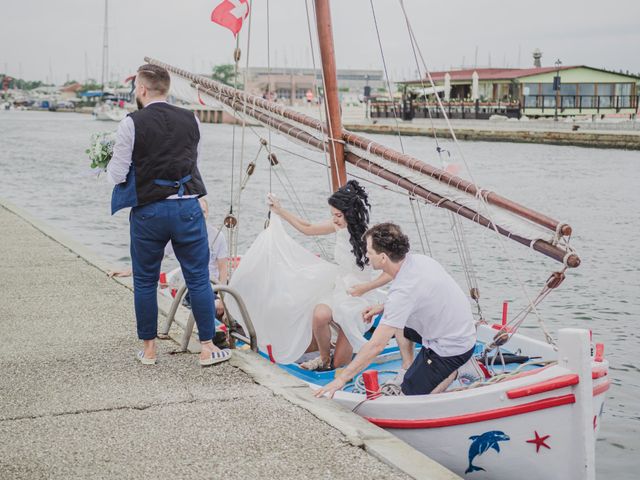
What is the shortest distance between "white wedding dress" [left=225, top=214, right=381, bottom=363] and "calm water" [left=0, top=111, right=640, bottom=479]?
805 mm

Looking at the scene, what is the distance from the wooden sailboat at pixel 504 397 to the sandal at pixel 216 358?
1.33 ft

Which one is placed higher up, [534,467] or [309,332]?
[309,332]

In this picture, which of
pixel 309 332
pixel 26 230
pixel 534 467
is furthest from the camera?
pixel 26 230

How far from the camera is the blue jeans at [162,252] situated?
587 cm

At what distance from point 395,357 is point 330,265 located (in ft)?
3.38

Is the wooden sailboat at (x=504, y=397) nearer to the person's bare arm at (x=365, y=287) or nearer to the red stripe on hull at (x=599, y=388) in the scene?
the red stripe on hull at (x=599, y=388)

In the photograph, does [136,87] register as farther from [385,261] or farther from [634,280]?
[634,280]

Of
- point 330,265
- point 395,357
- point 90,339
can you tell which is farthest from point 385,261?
point 90,339

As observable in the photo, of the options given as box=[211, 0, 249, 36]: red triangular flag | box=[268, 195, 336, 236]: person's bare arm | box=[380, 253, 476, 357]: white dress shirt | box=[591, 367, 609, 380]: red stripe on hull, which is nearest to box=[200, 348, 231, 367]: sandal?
box=[268, 195, 336, 236]: person's bare arm

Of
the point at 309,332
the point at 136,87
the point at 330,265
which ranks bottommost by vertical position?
the point at 309,332

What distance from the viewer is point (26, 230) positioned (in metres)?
13.9

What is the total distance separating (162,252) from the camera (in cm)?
605

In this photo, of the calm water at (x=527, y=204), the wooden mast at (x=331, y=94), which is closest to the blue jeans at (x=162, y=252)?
the calm water at (x=527, y=204)

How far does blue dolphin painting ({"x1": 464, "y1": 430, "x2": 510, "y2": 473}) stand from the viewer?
17.9 ft
